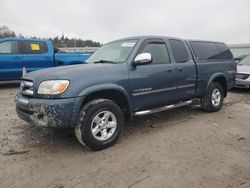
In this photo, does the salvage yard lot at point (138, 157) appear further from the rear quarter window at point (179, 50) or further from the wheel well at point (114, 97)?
the rear quarter window at point (179, 50)

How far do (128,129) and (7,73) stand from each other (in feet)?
20.2

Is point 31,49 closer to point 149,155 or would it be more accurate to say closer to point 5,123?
point 5,123

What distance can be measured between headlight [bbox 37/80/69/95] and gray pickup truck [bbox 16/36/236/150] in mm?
14

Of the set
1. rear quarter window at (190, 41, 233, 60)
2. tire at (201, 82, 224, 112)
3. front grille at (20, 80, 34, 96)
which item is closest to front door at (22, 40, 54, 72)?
front grille at (20, 80, 34, 96)

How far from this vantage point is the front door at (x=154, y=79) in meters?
4.40

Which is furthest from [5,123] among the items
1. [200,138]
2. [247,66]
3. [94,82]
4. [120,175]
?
[247,66]

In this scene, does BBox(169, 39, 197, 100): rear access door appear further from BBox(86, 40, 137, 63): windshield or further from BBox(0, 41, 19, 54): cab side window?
BBox(0, 41, 19, 54): cab side window

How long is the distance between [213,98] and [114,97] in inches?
126

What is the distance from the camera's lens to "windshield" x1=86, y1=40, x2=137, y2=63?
4.55 m

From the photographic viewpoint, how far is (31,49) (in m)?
9.62

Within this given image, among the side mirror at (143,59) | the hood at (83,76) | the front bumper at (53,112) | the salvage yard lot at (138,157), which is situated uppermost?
the side mirror at (143,59)

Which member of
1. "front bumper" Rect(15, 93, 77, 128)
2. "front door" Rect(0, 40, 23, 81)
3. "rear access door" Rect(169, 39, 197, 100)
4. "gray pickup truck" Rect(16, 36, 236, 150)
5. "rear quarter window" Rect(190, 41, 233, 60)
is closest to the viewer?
"front bumper" Rect(15, 93, 77, 128)

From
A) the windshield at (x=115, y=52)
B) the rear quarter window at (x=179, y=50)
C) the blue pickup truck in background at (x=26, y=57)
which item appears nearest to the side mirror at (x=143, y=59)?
the windshield at (x=115, y=52)

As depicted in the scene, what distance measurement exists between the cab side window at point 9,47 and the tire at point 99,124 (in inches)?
264
